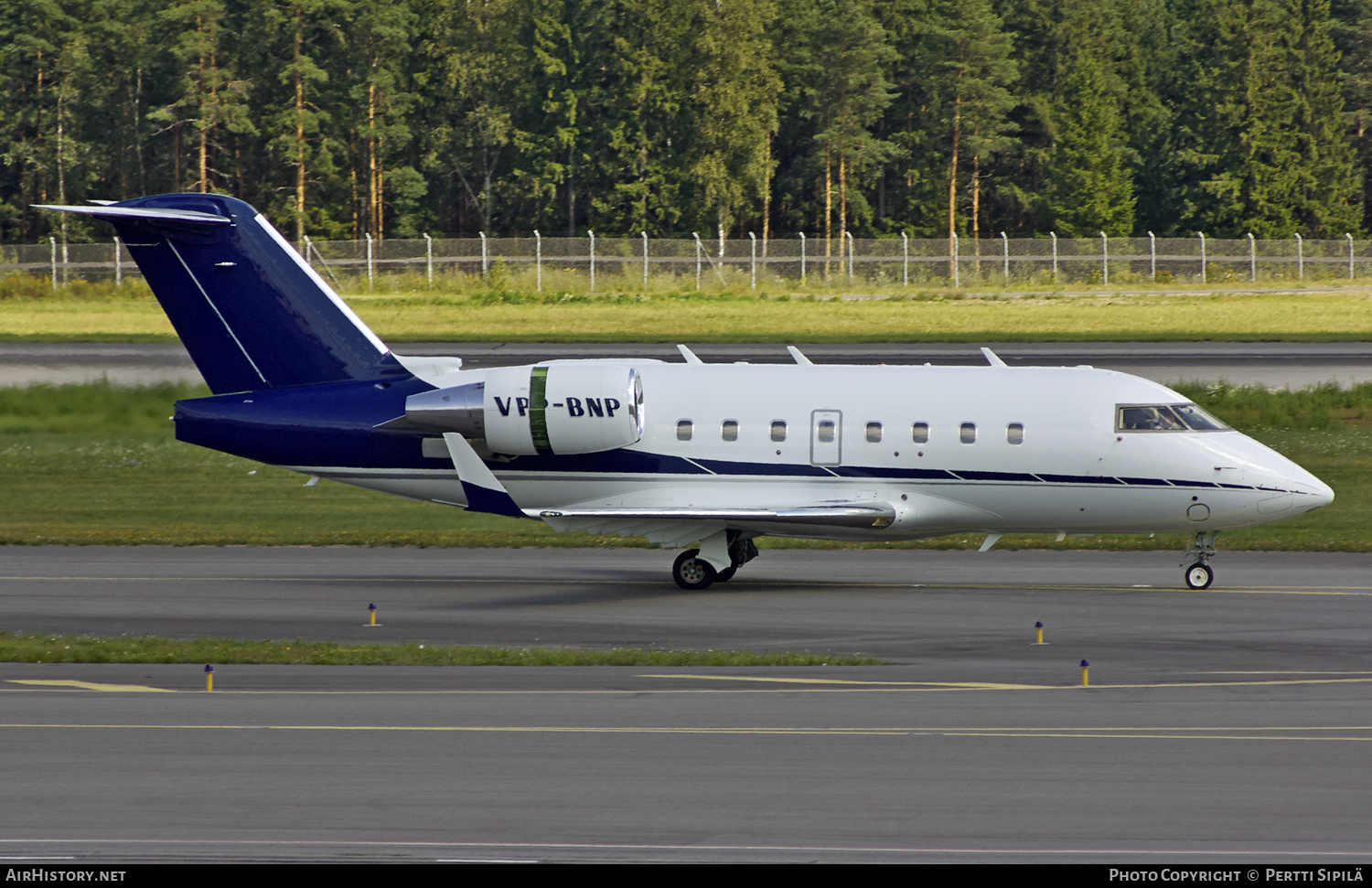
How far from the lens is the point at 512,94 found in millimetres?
98062

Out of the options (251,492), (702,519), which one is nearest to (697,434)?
(702,519)

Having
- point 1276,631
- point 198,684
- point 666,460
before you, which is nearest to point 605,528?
point 666,460

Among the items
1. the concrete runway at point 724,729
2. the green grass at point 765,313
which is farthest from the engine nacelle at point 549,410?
the green grass at point 765,313

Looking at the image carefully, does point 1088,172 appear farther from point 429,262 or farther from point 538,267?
point 429,262

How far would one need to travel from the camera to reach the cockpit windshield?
22.9m

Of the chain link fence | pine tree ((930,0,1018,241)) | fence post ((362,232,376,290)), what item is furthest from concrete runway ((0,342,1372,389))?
pine tree ((930,0,1018,241))

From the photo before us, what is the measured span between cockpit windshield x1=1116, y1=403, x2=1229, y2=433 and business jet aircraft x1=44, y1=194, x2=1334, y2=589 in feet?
0.09

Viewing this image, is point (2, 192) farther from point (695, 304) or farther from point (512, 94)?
point (695, 304)

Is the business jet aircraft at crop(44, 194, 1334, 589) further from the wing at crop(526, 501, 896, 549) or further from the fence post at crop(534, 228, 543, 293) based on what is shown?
the fence post at crop(534, 228, 543, 293)

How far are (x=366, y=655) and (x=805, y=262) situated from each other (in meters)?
62.5

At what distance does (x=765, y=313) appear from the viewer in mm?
67625

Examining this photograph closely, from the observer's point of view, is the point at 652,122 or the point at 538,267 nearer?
the point at 538,267

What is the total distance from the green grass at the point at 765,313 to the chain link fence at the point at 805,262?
→ 51.9 inches
